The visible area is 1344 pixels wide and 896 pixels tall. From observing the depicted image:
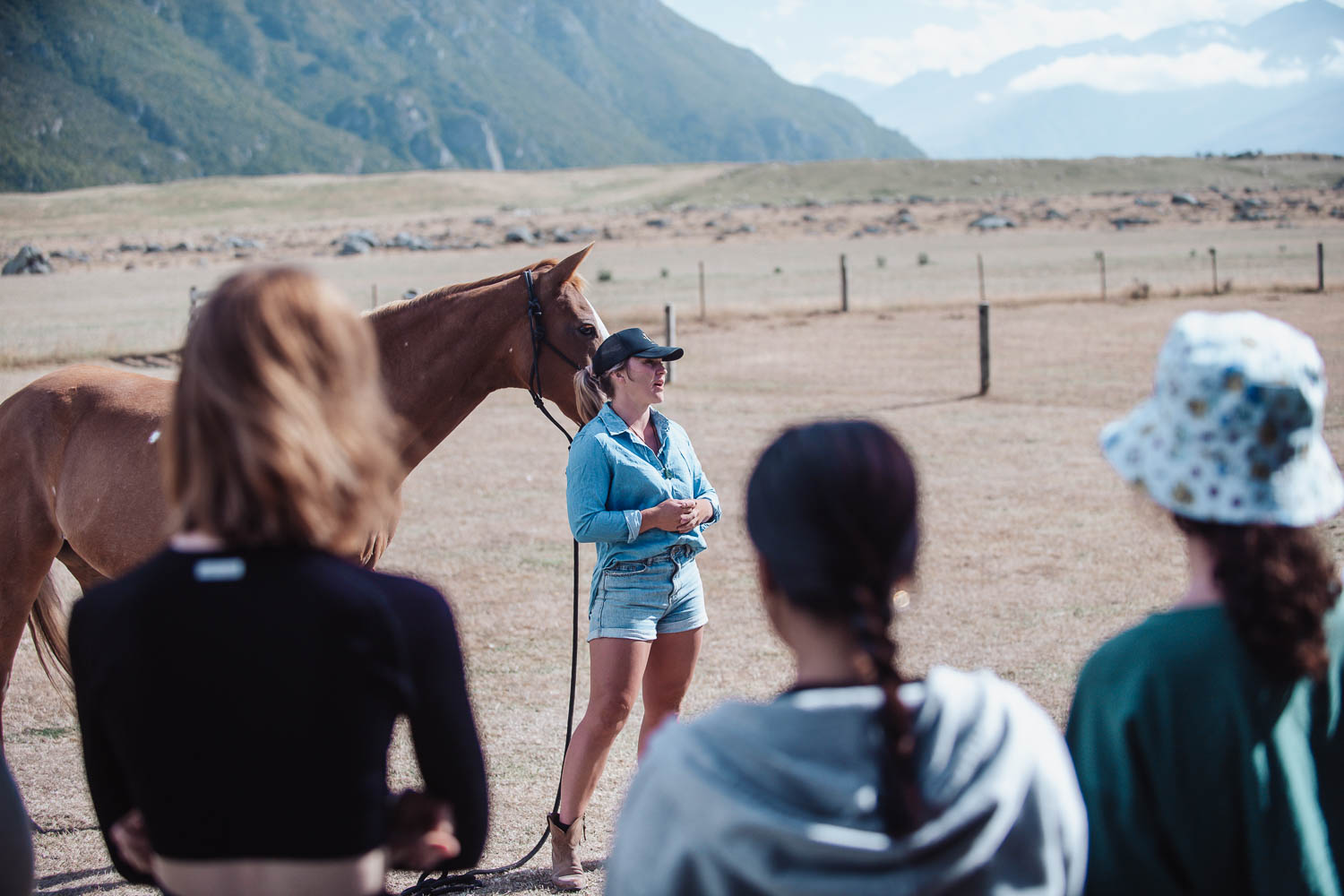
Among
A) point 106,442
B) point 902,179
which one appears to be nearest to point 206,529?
point 106,442

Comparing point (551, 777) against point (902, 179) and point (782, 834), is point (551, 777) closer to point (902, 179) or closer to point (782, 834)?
point (782, 834)

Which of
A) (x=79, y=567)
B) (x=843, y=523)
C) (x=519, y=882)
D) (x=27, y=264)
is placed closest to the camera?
(x=843, y=523)

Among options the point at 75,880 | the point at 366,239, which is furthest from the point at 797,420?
the point at 366,239

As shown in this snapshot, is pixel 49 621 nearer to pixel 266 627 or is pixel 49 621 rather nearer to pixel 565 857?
pixel 565 857

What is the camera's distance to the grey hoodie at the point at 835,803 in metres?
1.26

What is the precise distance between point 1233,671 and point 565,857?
111 inches

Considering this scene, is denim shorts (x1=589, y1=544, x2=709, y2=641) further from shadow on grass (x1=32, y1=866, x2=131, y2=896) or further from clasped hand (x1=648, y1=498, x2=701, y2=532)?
shadow on grass (x1=32, y1=866, x2=131, y2=896)

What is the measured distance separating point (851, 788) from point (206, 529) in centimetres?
93

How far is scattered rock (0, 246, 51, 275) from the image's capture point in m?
38.8

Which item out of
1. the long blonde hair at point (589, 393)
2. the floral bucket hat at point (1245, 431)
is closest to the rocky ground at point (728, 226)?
the long blonde hair at point (589, 393)

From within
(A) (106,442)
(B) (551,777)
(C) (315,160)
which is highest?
(C) (315,160)

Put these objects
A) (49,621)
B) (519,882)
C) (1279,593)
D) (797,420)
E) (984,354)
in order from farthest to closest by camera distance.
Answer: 1. (984,354)
2. (797,420)
3. (49,621)
4. (519,882)
5. (1279,593)

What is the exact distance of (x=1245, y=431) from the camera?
1574 millimetres

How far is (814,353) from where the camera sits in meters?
17.5
